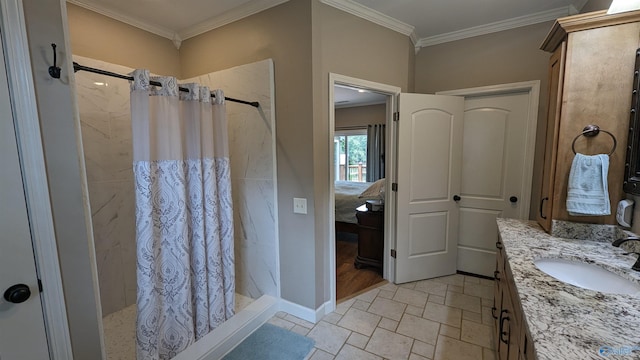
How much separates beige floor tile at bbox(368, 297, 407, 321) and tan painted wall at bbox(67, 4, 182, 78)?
310cm

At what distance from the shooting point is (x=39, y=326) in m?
0.97

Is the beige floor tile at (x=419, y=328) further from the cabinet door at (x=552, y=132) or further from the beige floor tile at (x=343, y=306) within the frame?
the cabinet door at (x=552, y=132)

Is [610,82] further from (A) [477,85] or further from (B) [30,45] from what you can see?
(B) [30,45]

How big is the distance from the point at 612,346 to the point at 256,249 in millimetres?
2198

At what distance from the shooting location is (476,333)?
202cm

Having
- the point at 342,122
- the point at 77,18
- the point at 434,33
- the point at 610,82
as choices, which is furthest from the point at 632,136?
the point at 342,122

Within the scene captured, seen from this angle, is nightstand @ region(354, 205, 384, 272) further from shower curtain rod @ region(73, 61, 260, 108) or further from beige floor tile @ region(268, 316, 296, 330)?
shower curtain rod @ region(73, 61, 260, 108)

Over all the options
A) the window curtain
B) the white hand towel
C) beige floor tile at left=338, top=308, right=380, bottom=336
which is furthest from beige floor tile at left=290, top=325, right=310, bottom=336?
the window curtain

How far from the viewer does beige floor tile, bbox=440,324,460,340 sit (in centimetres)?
200

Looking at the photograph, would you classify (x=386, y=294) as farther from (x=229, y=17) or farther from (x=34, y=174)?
(x=229, y=17)

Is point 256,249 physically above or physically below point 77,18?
below

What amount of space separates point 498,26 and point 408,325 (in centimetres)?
294

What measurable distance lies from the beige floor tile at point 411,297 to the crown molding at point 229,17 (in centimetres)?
283

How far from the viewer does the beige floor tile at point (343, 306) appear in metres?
2.34
